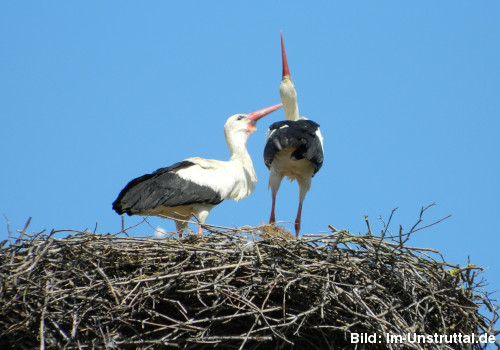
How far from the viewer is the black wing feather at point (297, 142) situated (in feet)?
25.1

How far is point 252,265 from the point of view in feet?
17.2

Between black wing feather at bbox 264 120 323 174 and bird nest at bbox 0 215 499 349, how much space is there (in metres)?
2.23

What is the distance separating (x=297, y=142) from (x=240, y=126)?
1187 millimetres

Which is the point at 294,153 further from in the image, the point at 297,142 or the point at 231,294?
the point at 231,294

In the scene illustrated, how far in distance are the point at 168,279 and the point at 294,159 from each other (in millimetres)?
2901

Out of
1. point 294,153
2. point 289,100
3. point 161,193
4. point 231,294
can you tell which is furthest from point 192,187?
point 231,294

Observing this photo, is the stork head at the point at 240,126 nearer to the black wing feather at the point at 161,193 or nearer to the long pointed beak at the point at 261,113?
the long pointed beak at the point at 261,113

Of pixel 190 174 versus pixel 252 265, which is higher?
pixel 190 174

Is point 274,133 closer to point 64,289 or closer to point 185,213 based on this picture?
point 185,213

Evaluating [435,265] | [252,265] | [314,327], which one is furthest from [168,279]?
[435,265]

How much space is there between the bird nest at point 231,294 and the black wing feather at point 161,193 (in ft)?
5.88

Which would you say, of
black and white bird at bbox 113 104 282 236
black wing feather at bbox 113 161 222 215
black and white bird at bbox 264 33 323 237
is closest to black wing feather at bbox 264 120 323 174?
black and white bird at bbox 264 33 323 237

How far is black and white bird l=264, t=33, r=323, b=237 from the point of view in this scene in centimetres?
766

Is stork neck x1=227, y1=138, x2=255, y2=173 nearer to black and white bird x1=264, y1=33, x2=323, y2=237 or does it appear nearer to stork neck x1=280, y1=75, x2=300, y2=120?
black and white bird x1=264, y1=33, x2=323, y2=237
